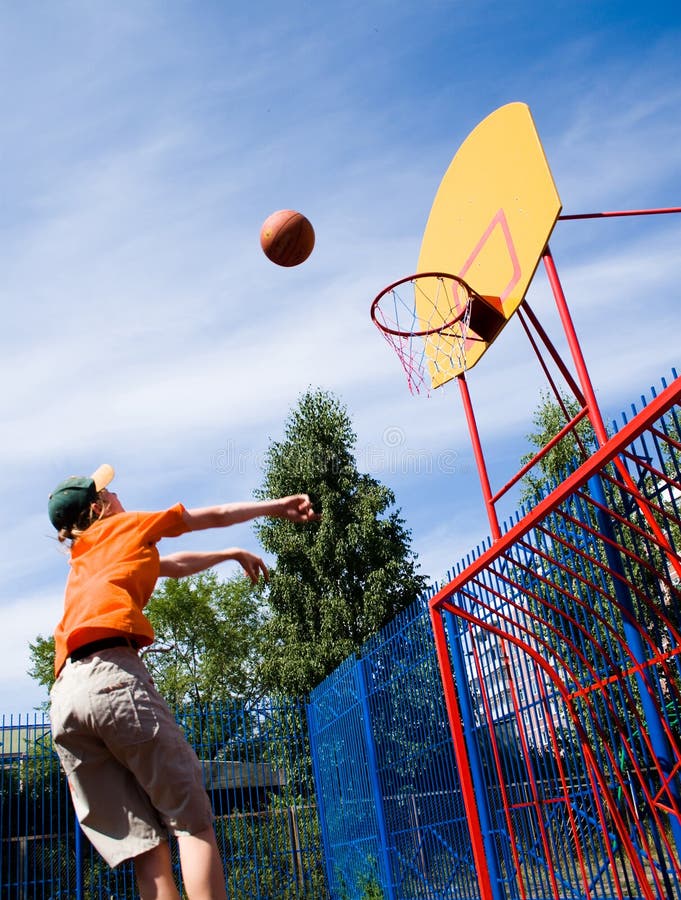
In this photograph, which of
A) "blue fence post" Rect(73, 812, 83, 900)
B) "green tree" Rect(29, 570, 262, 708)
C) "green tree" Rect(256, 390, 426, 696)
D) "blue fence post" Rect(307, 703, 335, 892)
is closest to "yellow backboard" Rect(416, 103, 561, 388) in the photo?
"blue fence post" Rect(307, 703, 335, 892)

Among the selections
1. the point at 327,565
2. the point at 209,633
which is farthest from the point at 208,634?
the point at 327,565

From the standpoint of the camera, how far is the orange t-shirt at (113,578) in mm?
2699

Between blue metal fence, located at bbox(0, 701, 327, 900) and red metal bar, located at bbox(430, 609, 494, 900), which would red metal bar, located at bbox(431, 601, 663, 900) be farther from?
blue metal fence, located at bbox(0, 701, 327, 900)

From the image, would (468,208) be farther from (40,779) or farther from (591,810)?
(40,779)

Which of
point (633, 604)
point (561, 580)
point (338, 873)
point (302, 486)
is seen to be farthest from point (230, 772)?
point (302, 486)

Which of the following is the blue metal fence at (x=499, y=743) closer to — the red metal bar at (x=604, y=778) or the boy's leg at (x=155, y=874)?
the red metal bar at (x=604, y=778)

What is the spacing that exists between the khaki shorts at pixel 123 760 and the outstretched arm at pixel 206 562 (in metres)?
0.51

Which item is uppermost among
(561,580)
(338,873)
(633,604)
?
(561,580)

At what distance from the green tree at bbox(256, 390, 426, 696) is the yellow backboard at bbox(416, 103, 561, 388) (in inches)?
521

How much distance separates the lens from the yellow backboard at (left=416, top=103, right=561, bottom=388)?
5.42m

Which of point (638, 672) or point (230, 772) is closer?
point (638, 672)

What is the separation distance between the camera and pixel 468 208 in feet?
21.6

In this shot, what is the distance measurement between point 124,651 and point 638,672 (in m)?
2.67

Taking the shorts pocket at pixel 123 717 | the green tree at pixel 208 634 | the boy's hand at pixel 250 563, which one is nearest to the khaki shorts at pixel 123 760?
the shorts pocket at pixel 123 717
